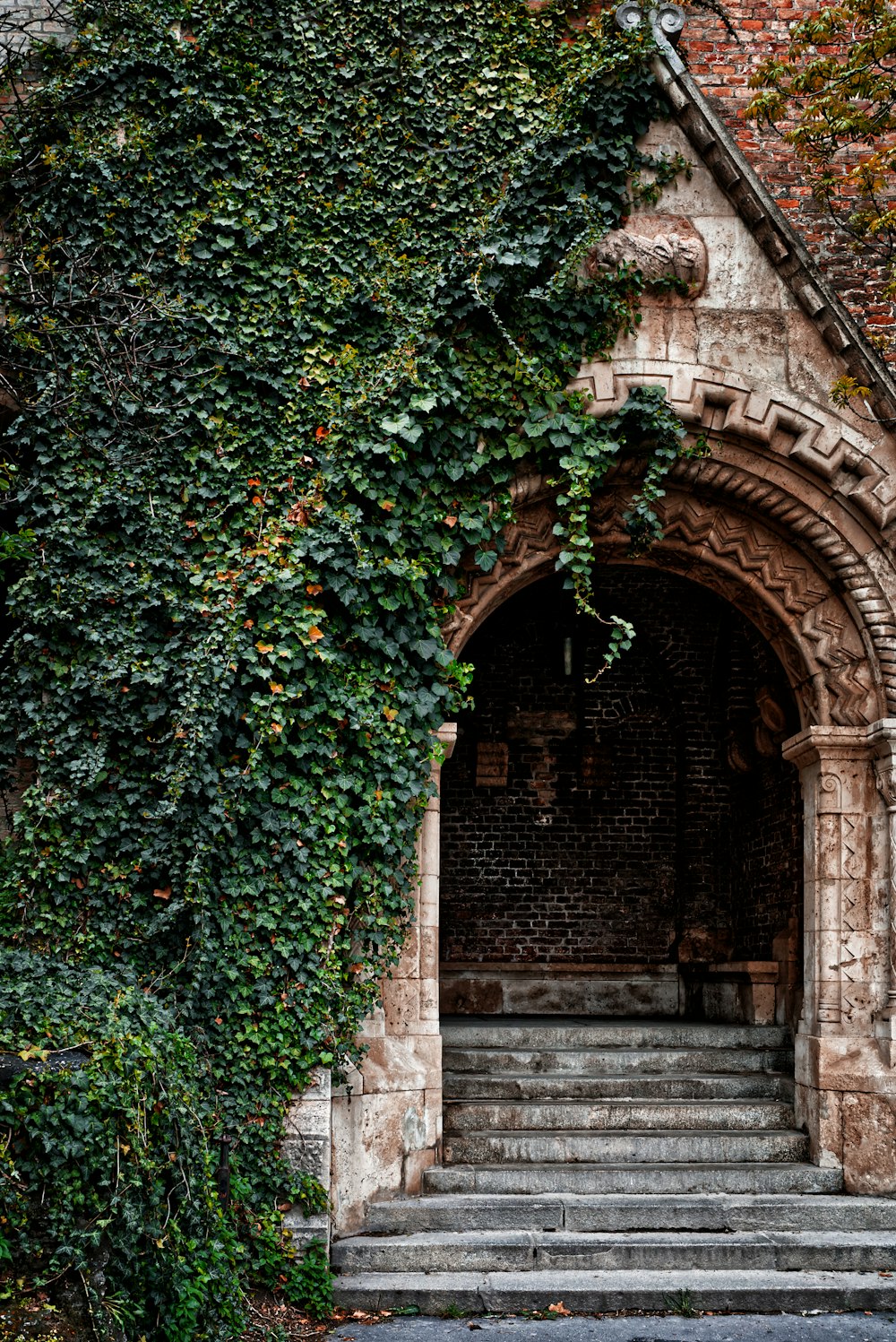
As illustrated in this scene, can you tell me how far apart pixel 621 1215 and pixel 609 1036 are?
201cm

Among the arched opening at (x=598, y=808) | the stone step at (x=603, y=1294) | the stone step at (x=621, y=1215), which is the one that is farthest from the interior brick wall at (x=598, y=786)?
the stone step at (x=603, y=1294)

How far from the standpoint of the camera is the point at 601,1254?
5965 mm

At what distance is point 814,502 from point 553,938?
205 inches

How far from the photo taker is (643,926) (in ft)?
36.1

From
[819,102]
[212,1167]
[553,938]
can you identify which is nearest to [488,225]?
[819,102]

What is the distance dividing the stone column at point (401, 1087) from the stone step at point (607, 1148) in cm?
24

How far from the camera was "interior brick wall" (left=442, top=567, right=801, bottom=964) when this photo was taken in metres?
10.9

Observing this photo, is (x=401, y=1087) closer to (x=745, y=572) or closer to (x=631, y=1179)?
(x=631, y=1179)

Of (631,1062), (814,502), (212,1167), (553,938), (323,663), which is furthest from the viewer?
(553,938)

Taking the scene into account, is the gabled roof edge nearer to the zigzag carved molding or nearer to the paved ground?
the zigzag carved molding

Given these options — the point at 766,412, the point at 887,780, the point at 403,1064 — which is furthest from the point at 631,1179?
the point at 766,412

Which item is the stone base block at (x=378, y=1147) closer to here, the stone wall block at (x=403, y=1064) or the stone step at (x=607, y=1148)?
the stone wall block at (x=403, y=1064)

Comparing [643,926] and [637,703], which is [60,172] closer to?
[637,703]

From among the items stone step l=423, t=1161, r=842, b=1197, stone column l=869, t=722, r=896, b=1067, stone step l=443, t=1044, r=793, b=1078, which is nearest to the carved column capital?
stone column l=869, t=722, r=896, b=1067
